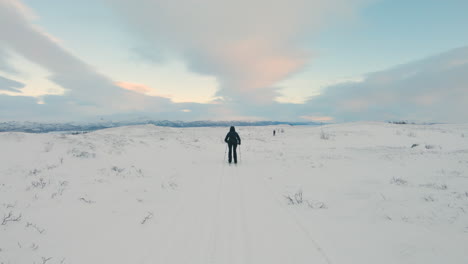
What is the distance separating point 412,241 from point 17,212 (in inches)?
316

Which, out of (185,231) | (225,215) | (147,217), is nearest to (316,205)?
(225,215)

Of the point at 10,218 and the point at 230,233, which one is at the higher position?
the point at 10,218

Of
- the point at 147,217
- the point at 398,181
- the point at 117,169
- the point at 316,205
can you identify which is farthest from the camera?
the point at 117,169

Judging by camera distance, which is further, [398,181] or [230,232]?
[398,181]

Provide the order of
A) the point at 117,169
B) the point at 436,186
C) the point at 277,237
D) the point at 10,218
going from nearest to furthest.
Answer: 1. the point at 277,237
2. the point at 10,218
3. the point at 436,186
4. the point at 117,169

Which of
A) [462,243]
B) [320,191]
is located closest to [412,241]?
[462,243]

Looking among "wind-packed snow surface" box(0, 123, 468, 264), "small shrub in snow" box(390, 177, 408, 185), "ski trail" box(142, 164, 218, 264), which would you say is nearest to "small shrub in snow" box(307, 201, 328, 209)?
"wind-packed snow surface" box(0, 123, 468, 264)

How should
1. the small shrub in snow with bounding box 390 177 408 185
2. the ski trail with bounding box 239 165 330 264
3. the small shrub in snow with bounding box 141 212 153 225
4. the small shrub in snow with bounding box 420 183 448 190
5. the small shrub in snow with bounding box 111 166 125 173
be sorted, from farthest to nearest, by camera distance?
the small shrub in snow with bounding box 111 166 125 173 → the small shrub in snow with bounding box 390 177 408 185 → the small shrub in snow with bounding box 420 183 448 190 → the small shrub in snow with bounding box 141 212 153 225 → the ski trail with bounding box 239 165 330 264

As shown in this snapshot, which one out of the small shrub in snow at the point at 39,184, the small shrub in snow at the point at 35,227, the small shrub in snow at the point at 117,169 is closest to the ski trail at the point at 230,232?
the small shrub in snow at the point at 35,227

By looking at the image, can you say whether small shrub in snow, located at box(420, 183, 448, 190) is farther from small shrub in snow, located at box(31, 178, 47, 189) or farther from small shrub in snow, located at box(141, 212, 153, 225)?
small shrub in snow, located at box(31, 178, 47, 189)

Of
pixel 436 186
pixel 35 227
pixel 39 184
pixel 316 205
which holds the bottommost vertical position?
pixel 316 205

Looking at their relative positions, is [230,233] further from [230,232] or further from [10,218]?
[10,218]

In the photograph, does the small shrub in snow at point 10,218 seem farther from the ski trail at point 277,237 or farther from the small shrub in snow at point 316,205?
the small shrub in snow at point 316,205

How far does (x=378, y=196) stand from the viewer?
6.06m
